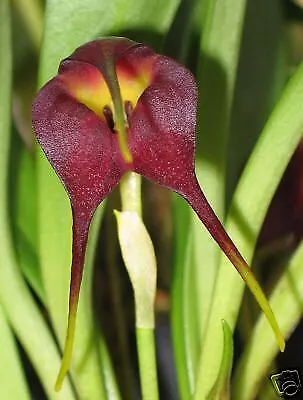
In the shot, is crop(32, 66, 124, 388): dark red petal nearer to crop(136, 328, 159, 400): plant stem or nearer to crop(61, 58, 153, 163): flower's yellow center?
crop(61, 58, 153, 163): flower's yellow center

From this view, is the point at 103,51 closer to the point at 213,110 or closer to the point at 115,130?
the point at 115,130

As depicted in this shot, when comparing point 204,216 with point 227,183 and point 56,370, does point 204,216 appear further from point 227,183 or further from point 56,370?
point 227,183

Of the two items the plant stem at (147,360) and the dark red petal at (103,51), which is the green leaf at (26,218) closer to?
the plant stem at (147,360)

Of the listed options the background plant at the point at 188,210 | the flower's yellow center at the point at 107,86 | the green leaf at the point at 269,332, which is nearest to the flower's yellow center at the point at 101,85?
the flower's yellow center at the point at 107,86

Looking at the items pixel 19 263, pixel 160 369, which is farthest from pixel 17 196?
pixel 160 369

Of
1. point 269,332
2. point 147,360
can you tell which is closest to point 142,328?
point 147,360

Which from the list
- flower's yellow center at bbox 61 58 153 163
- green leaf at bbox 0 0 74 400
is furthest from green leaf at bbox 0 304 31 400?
flower's yellow center at bbox 61 58 153 163
